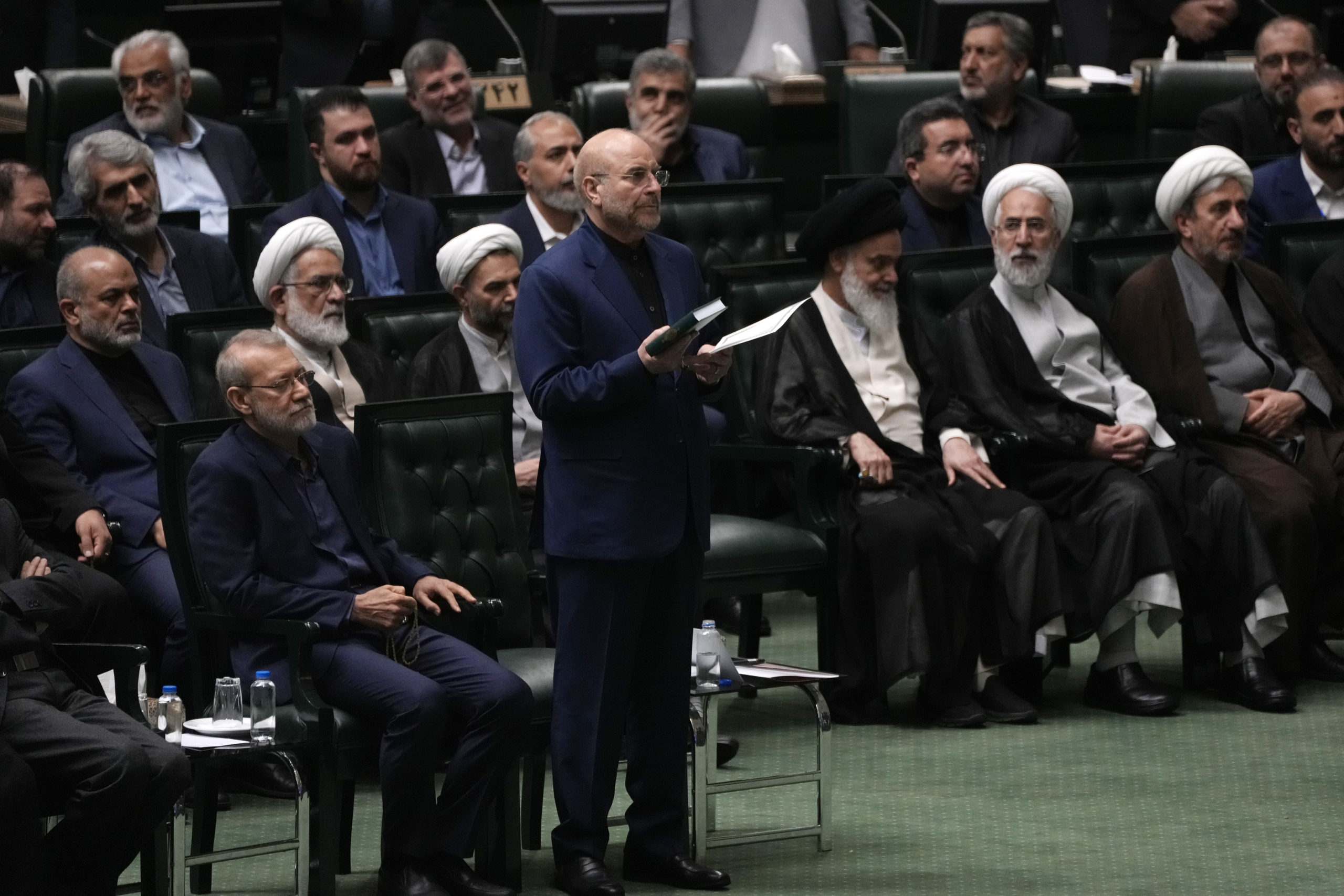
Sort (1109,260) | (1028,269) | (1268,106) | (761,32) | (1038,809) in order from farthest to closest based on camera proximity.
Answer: (761,32) < (1268,106) < (1109,260) < (1028,269) < (1038,809)

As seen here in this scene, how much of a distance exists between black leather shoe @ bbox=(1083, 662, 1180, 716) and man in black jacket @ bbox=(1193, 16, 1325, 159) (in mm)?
2656

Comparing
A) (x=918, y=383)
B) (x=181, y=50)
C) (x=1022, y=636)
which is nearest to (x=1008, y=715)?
(x=1022, y=636)

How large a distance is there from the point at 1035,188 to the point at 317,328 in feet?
6.57

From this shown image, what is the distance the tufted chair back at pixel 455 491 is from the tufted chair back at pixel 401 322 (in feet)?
2.90

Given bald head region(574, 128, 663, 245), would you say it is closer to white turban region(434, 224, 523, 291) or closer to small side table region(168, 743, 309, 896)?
small side table region(168, 743, 309, 896)

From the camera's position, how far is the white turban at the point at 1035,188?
5879mm

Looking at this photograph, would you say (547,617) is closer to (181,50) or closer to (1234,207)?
(1234,207)

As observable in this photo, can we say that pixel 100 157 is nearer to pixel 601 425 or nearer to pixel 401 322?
pixel 401 322

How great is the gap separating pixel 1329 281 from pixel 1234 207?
0.44m

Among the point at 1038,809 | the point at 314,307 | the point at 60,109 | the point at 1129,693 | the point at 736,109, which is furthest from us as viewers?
the point at 736,109

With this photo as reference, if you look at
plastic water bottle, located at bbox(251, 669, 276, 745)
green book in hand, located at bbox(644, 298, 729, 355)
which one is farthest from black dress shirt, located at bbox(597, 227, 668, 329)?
plastic water bottle, located at bbox(251, 669, 276, 745)

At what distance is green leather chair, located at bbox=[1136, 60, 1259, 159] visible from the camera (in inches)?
316

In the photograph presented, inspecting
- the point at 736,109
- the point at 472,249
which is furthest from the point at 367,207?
the point at 736,109

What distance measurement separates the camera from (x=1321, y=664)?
19.3 ft
